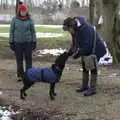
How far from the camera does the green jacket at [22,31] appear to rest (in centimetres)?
1159

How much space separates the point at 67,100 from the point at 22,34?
2252mm

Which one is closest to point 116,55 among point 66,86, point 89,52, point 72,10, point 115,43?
point 115,43

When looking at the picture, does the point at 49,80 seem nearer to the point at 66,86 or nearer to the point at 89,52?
the point at 89,52

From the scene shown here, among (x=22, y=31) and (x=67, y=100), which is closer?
(x=67, y=100)

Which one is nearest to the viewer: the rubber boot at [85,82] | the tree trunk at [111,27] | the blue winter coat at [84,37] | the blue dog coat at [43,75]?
the blue dog coat at [43,75]

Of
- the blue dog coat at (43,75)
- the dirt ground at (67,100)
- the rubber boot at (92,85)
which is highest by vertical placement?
the blue dog coat at (43,75)

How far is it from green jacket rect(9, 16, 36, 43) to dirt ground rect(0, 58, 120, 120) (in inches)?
41.3

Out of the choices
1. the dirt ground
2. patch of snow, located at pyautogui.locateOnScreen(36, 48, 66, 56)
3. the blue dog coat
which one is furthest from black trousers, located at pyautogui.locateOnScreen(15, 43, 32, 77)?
patch of snow, located at pyautogui.locateOnScreen(36, 48, 66, 56)

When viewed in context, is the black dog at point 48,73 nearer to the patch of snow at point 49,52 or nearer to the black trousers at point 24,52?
the black trousers at point 24,52

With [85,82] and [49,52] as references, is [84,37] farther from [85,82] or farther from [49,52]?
[49,52]

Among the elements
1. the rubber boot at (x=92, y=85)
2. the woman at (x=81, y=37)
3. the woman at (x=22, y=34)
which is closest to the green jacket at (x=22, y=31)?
the woman at (x=22, y=34)

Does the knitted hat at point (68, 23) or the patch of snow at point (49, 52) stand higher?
the knitted hat at point (68, 23)

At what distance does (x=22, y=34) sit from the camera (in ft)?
38.3

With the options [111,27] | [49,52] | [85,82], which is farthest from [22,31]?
[49,52]
